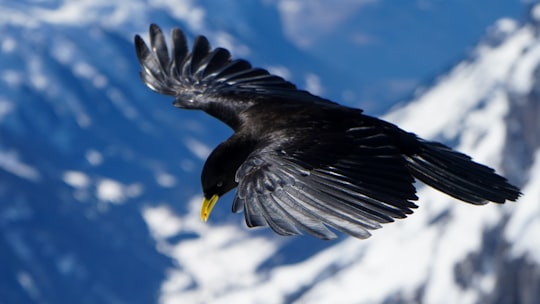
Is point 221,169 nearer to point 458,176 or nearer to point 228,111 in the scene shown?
point 228,111

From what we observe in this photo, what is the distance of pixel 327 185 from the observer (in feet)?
23.2

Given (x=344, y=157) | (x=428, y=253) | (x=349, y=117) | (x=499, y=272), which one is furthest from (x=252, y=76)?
(x=428, y=253)

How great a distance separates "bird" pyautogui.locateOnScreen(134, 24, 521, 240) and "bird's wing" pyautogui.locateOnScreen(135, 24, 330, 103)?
51 millimetres

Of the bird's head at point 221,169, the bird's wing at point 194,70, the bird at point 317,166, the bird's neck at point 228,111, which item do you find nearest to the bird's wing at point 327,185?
the bird at point 317,166

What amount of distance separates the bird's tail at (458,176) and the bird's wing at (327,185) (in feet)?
1.82

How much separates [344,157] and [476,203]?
1063 millimetres

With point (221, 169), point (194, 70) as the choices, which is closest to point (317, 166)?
point (221, 169)

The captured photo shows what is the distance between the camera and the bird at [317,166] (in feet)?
21.8

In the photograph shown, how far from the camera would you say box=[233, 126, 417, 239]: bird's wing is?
21.4ft

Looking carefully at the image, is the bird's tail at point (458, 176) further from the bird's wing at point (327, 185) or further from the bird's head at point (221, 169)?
the bird's head at point (221, 169)

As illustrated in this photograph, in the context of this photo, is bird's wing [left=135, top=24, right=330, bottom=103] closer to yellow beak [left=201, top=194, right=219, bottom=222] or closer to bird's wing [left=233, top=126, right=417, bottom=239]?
yellow beak [left=201, top=194, right=219, bottom=222]

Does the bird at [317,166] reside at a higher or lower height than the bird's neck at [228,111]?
lower

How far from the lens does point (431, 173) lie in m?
8.23

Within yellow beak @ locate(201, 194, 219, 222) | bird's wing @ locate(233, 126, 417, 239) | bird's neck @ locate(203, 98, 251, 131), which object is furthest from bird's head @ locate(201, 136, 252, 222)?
bird's neck @ locate(203, 98, 251, 131)
